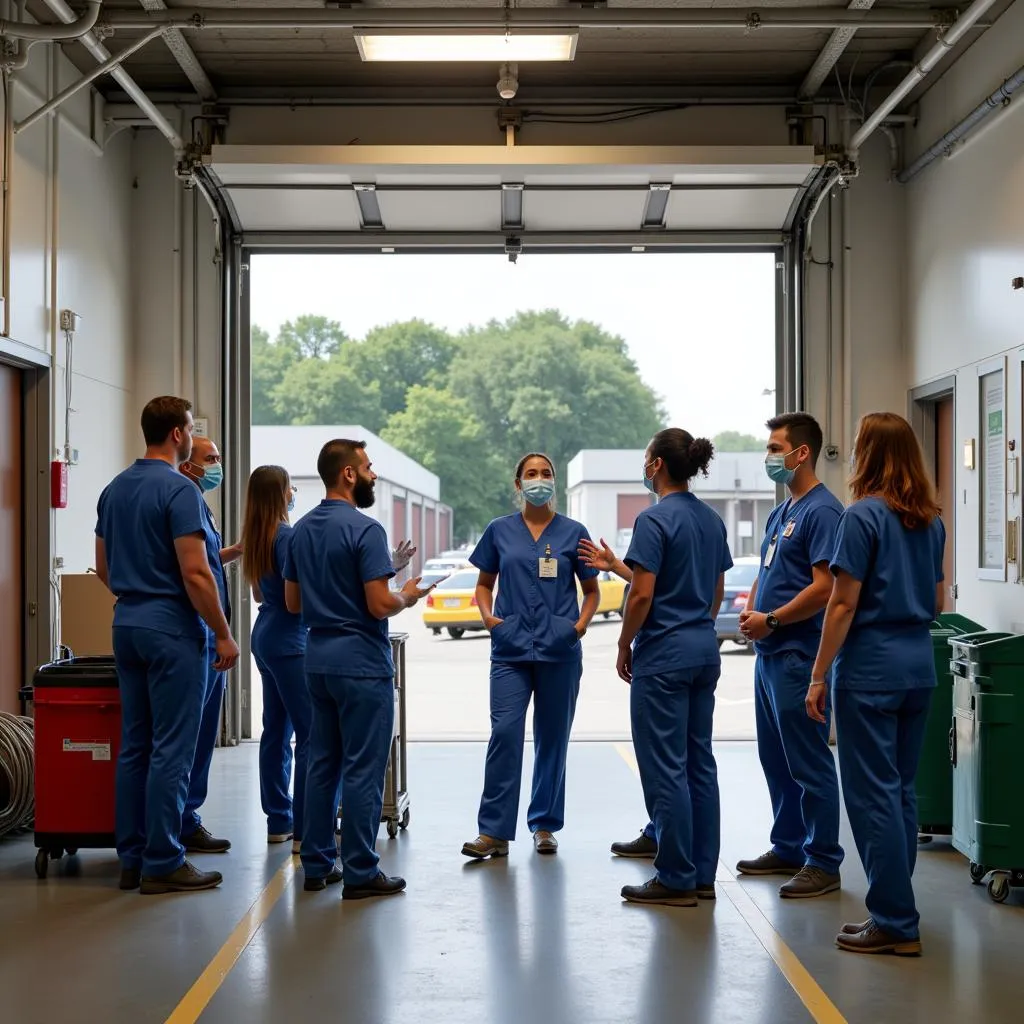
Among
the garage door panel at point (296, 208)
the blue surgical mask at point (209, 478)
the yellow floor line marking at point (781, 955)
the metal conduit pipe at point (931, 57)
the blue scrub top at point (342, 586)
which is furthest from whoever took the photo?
the garage door panel at point (296, 208)

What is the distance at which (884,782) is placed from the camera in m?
3.64

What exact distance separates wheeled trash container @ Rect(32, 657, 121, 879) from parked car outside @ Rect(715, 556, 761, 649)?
6827 millimetres

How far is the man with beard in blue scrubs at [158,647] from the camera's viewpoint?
439 cm

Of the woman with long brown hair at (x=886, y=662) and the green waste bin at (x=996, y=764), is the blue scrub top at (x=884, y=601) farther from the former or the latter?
the green waste bin at (x=996, y=764)

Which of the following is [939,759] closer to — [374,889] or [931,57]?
[374,889]

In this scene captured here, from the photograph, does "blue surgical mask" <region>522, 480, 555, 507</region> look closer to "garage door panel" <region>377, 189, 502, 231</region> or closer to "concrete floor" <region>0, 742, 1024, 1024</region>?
"concrete floor" <region>0, 742, 1024, 1024</region>

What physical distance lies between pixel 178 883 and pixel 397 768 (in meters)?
1.22

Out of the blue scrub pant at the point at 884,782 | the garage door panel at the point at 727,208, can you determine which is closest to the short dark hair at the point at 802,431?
the blue scrub pant at the point at 884,782

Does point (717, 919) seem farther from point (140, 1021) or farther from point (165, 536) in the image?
point (165, 536)

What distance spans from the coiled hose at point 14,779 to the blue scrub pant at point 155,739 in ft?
2.66

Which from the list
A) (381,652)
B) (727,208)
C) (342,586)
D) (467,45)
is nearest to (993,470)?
(727,208)

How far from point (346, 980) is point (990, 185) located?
5.04 m

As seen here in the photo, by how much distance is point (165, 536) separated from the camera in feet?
14.6

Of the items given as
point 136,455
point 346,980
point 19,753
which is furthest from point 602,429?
point 346,980
